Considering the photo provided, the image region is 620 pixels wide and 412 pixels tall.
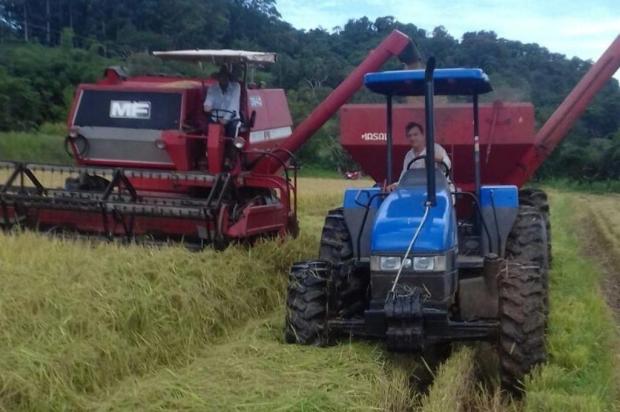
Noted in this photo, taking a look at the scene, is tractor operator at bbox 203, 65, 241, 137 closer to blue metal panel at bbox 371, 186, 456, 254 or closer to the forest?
blue metal panel at bbox 371, 186, 456, 254

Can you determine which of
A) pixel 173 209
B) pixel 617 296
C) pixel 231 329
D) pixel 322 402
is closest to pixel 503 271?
pixel 322 402

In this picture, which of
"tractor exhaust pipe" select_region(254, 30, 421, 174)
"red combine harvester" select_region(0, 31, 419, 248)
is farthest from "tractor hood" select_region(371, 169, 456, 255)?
"tractor exhaust pipe" select_region(254, 30, 421, 174)

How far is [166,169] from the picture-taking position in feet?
32.5

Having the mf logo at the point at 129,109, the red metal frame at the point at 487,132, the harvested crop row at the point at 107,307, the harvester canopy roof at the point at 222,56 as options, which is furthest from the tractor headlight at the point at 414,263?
the mf logo at the point at 129,109

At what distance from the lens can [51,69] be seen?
34844 millimetres

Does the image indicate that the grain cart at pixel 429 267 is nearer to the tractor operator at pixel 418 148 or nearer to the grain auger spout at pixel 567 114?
the tractor operator at pixel 418 148

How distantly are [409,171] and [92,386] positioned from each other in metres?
2.72

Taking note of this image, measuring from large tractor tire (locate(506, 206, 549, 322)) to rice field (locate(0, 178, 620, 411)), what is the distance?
564 millimetres

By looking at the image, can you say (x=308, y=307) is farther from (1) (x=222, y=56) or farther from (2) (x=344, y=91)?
(2) (x=344, y=91)

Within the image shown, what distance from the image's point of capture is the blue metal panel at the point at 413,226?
584 centimetres

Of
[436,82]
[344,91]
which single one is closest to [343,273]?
[436,82]

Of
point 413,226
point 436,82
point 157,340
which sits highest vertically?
point 436,82

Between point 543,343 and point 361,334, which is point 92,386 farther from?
point 543,343

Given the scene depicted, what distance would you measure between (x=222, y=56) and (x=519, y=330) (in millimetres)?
5120
